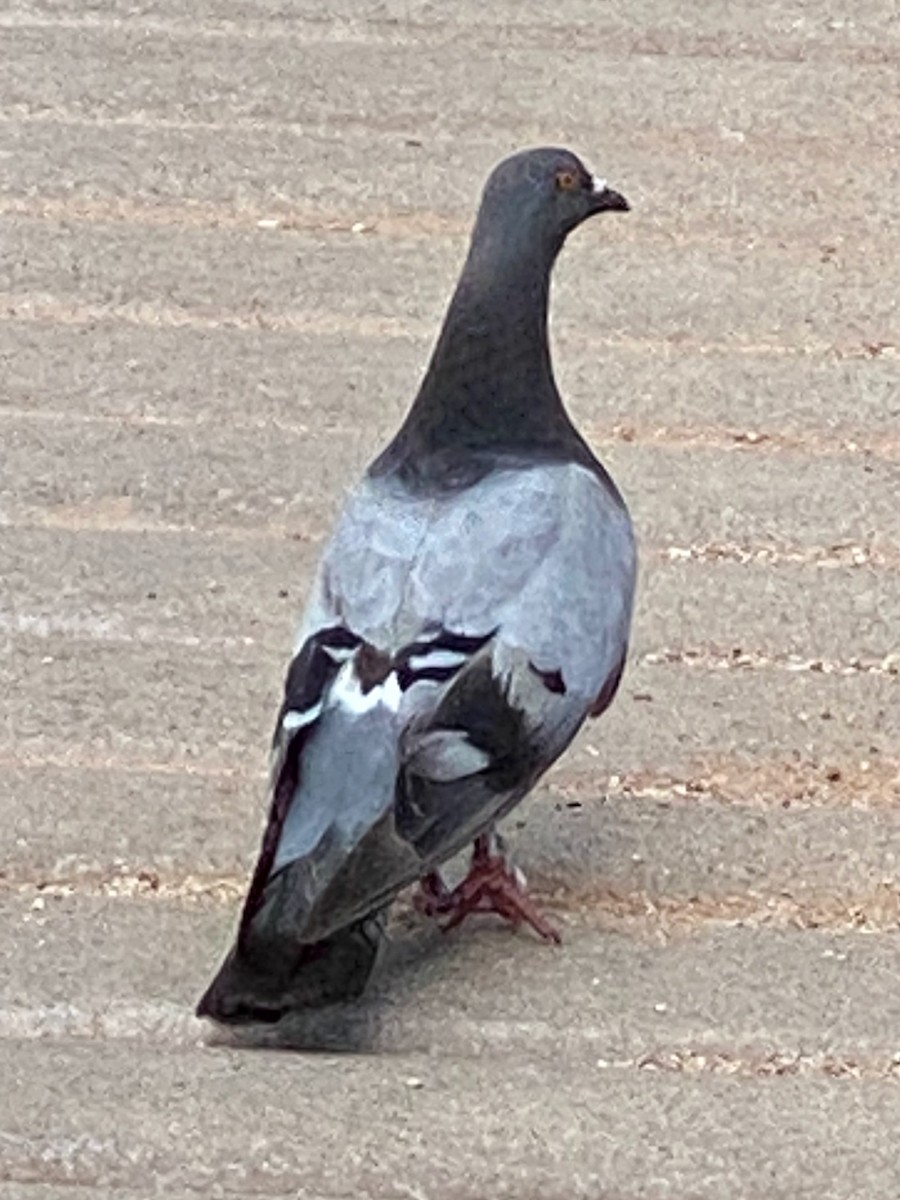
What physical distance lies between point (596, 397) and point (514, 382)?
1.20 m

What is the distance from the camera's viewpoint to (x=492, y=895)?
3.68 m

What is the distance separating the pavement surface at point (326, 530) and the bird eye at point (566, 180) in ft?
2.34

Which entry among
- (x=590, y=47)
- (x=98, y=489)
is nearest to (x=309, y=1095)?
(x=98, y=489)

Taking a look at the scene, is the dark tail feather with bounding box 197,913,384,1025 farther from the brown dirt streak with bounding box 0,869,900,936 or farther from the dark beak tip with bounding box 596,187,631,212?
the dark beak tip with bounding box 596,187,631,212

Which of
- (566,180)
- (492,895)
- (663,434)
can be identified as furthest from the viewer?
(663,434)

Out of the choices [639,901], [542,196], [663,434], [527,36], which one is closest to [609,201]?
[542,196]

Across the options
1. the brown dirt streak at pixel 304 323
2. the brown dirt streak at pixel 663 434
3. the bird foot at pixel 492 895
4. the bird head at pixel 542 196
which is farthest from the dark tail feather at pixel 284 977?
the brown dirt streak at pixel 304 323

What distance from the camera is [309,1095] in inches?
131

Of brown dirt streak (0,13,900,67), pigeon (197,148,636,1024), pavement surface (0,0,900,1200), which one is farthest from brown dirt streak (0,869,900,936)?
brown dirt streak (0,13,900,67)

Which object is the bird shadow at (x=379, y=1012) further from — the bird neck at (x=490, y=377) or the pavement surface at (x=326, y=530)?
the bird neck at (x=490, y=377)

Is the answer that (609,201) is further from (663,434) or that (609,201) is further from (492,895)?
(663,434)

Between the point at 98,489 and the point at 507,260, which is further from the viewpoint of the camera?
the point at 98,489

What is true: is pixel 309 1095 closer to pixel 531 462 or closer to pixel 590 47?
pixel 531 462

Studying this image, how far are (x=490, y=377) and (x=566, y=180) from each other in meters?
0.28
